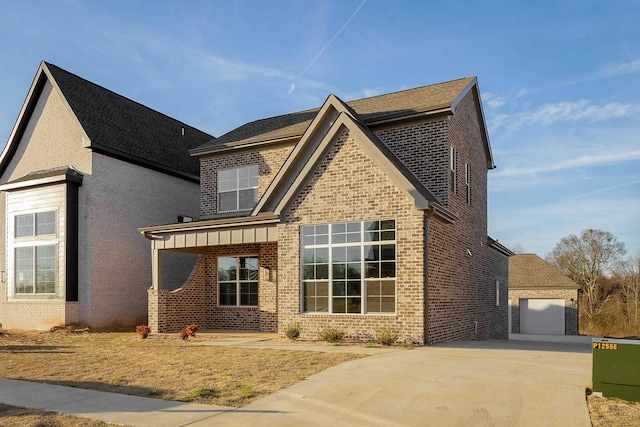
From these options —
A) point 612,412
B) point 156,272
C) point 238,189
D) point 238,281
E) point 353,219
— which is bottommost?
point 612,412

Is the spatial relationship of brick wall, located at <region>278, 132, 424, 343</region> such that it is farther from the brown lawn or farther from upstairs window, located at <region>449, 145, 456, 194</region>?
upstairs window, located at <region>449, 145, 456, 194</region>

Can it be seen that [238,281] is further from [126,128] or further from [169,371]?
[169,371]

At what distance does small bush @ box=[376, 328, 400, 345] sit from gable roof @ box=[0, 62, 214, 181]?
14.2m

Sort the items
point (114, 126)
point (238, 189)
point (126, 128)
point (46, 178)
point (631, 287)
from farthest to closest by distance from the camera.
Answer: point (631, 287) < point (126, 128) < point (114, 126) < point (46, 178) < point (238, 189)

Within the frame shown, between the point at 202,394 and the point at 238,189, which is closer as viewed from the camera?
the point at 202,394

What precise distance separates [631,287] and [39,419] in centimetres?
5563

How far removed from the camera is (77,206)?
866 inches

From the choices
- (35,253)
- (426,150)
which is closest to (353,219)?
(426,150)

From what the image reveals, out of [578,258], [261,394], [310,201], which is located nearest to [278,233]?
[310,201]

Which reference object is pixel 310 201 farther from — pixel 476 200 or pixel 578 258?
pixel 578 258

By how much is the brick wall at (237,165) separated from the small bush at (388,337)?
8912 mm

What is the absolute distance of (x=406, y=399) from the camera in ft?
26.6

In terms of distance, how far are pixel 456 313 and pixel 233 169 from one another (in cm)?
1057

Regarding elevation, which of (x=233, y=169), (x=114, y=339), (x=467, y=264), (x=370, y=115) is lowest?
(x=114, y=339)
